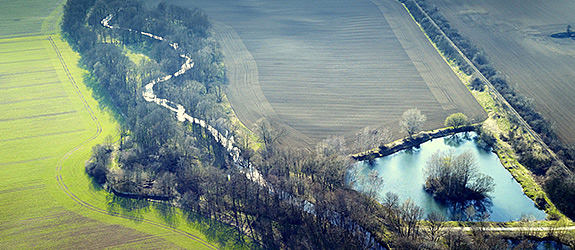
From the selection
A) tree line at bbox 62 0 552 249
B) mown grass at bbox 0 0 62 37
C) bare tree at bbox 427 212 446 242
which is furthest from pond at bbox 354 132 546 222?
mown grass at bbox 0 0 62 37

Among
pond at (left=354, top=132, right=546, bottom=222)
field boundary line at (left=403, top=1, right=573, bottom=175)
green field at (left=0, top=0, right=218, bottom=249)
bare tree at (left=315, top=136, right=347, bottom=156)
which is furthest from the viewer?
field boundary line at (left=403, top=1, right=573, bottom=175)

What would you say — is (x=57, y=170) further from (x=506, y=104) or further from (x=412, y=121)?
(x=506, y=104)

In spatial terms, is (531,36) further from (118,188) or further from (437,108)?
(118,188)

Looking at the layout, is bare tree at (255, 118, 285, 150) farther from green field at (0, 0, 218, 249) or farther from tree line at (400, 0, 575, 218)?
tree line at (400, 0, 575, 218)

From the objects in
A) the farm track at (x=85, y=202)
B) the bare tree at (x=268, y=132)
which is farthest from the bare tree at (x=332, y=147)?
the farm track at (x=85, y=202)

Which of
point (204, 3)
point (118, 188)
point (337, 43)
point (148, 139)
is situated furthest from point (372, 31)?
point (118, 188)
